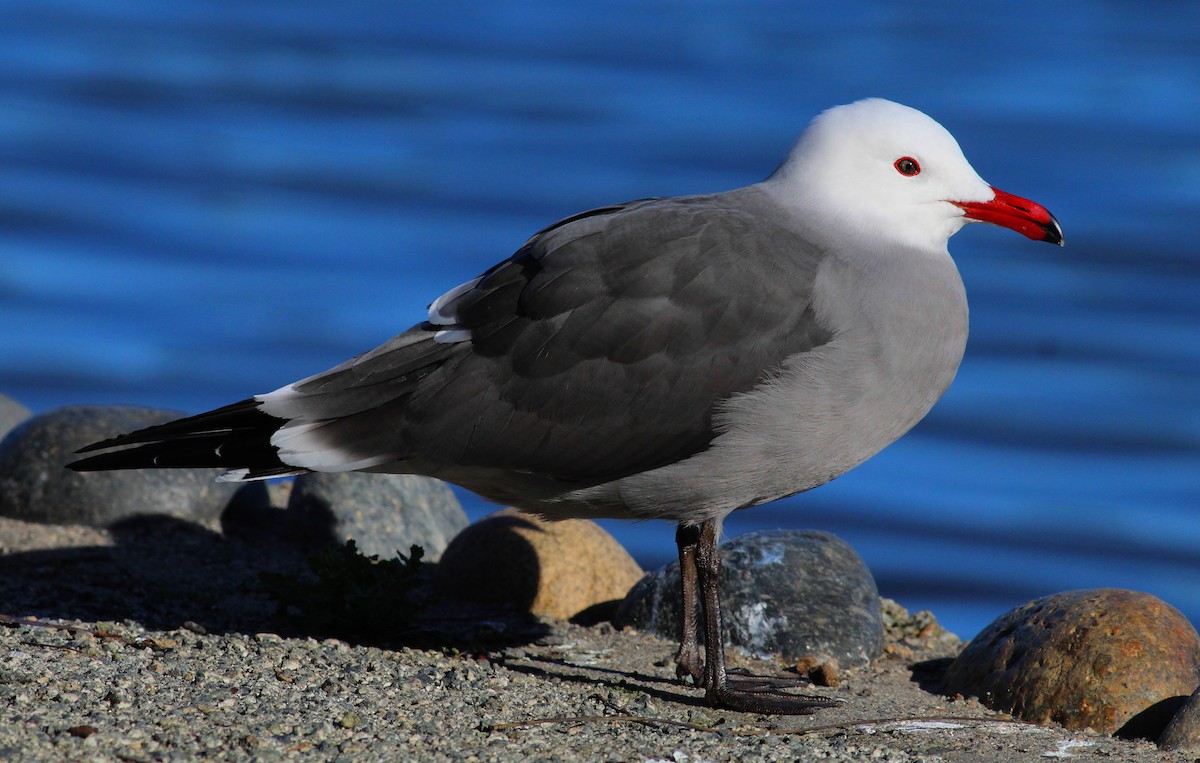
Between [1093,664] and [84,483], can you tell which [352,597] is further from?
[1093,664]

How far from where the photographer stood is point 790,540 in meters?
6.57

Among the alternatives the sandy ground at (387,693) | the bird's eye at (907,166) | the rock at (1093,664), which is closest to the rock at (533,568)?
the sandy ground at (387,693)

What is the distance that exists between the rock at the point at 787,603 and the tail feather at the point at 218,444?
1654 millimetres

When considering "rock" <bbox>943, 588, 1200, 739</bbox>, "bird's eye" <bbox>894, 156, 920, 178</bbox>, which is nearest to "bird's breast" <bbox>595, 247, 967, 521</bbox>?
"bird's eye" <bbox>894, 156, 920, 178</bbox>

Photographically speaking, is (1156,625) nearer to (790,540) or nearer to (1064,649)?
(1064,649)

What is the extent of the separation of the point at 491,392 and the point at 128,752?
1.82 metres

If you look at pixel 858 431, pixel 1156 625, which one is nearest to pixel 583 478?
pixel 858 431

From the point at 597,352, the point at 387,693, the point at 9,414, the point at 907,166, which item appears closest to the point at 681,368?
the point at 597,352

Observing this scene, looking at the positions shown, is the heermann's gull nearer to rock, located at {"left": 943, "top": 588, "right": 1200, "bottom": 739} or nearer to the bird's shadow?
the bird's shadow

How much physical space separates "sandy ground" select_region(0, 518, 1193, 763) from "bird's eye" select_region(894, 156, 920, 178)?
6.17 feet

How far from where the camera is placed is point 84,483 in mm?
7430

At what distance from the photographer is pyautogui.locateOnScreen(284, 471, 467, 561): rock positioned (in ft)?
24.2

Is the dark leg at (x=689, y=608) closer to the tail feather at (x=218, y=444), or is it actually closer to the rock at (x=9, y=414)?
the tail feather at (x=218, y=444)

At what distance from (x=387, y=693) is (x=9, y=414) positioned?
4853mm
